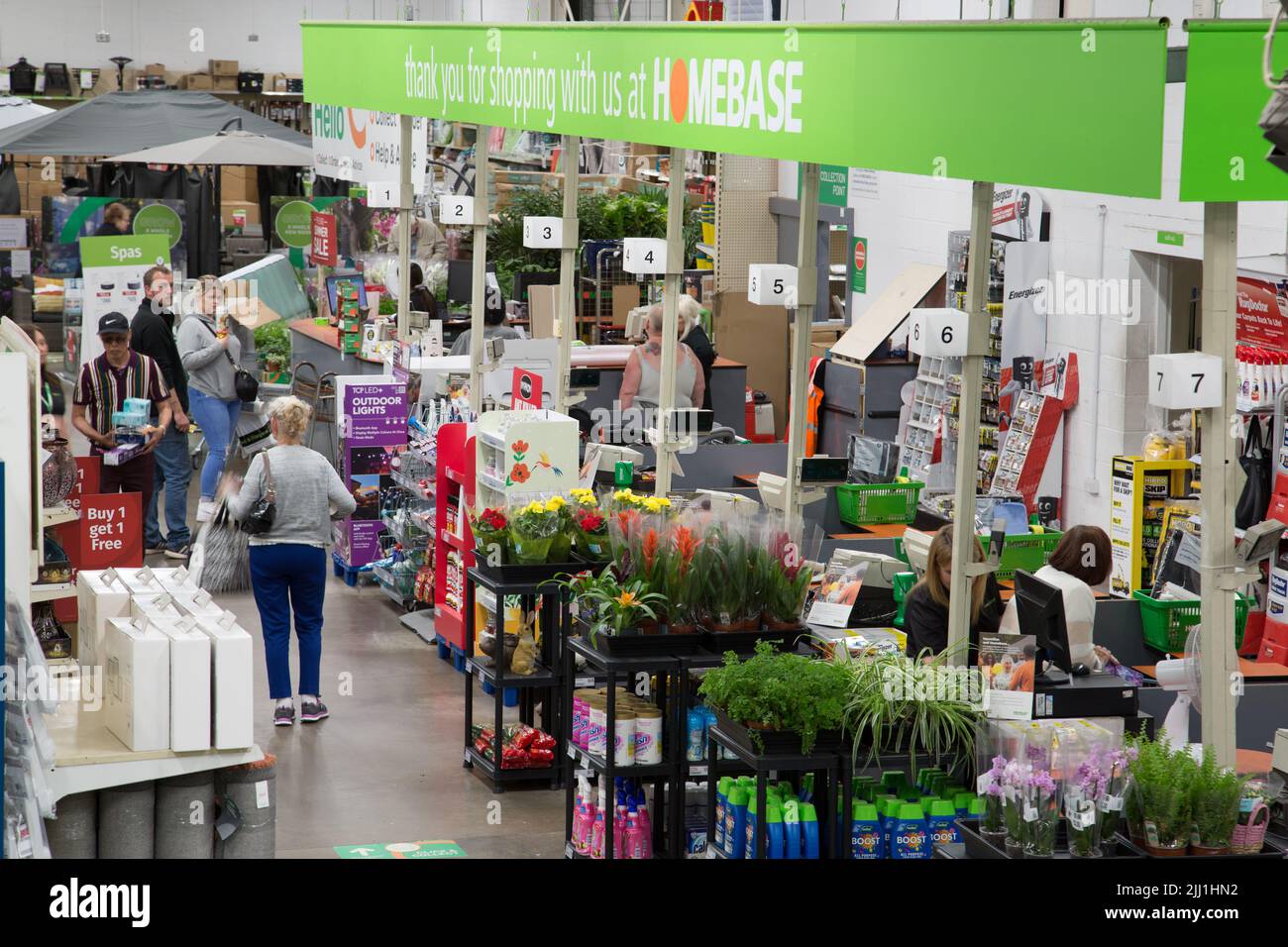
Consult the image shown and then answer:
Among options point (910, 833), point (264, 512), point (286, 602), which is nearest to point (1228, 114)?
point (910, 833)

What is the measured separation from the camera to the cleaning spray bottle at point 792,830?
5031 millimetres

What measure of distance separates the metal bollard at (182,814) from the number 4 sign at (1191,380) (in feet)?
9.68

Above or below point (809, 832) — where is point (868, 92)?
above

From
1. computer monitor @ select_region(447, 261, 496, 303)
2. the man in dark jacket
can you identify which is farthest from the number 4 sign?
computer monitor @ select_region(447, 261, 496, 303)

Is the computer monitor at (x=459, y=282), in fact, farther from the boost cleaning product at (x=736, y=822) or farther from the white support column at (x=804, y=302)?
the boost cleaning product at (x=736, y=822)

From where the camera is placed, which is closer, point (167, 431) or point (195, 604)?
point (195, 604)

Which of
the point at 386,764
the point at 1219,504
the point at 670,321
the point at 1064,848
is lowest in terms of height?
the point at 386,764

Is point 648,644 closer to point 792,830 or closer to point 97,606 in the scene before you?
point 792,830

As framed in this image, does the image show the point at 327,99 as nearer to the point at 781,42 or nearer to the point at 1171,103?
the point at 1171,103

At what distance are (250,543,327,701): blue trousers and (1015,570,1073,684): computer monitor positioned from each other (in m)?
3.61

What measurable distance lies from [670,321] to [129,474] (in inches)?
165

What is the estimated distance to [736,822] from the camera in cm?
517

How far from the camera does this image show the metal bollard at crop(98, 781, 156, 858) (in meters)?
4.96

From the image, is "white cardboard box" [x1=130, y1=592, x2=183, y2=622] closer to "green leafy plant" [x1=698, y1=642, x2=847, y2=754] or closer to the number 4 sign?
"green leafy plant" [x1=698, y1=642, x2=847, y2=754]
